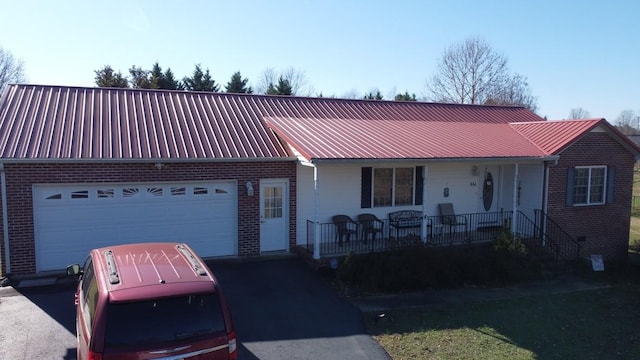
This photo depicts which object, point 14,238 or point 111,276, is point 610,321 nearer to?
point 111,276

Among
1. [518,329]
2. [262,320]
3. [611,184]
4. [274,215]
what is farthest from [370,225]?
[611,184]

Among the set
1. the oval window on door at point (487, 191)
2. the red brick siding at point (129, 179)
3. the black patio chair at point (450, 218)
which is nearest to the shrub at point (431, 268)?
the black patio chair at point (450, 218)

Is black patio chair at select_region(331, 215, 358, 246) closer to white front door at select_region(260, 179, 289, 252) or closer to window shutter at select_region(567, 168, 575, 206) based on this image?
white front door at select_region(260, 179, 289, 252)

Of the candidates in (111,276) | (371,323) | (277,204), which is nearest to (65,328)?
(111,276)

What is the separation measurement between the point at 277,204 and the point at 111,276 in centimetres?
843

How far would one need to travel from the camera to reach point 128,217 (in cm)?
1205

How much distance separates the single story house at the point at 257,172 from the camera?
11.5m

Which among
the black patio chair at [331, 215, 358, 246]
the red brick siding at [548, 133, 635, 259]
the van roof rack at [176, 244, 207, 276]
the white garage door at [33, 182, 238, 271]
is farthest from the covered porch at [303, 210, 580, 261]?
the van roof rack at [176, 244, 207, 276]

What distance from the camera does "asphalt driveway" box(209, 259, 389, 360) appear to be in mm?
8055

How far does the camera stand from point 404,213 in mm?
14836

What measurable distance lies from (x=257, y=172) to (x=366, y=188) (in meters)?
3.36

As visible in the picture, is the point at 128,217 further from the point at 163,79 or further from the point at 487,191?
the point at 163,79

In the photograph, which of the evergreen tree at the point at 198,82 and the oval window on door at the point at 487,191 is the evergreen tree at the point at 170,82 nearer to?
the evergreen tree at the point at 198,82

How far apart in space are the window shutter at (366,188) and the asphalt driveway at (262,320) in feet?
10.9
